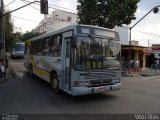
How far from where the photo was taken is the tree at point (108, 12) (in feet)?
92.0

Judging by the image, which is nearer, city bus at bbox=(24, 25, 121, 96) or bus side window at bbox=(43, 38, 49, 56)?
city bus at bbox=(24, 25, 121, 96)

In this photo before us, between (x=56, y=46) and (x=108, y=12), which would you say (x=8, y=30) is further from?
(x=56, y=46)

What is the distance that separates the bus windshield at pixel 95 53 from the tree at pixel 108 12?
747 inches

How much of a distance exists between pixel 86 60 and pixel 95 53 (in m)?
0.52

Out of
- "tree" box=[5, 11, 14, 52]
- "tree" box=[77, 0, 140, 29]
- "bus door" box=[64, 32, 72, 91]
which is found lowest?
"bus door" box=[64, 32, 72, 91]

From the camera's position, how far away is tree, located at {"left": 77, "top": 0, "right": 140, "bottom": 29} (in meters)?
28.0

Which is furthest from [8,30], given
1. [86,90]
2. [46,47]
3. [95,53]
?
[86,90]

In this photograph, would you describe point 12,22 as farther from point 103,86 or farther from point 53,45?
point 103,86

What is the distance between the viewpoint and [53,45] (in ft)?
36.6

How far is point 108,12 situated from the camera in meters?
28.0

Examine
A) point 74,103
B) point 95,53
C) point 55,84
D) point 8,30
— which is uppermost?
point 8,30

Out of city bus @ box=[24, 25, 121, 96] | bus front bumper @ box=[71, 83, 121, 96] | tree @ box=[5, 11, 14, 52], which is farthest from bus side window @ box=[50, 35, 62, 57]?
tree @ box=[5, 11, 14, 52]

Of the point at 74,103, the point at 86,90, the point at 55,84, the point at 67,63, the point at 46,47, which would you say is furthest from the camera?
the point at 46,47

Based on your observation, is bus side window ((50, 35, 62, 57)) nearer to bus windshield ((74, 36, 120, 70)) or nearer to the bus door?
the bus door
